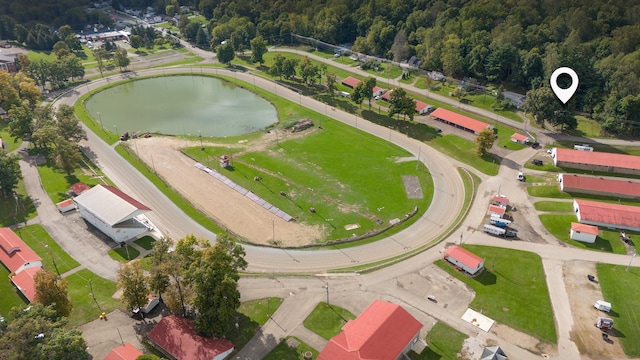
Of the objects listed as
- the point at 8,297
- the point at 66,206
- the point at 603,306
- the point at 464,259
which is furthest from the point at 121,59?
the point at 603,306

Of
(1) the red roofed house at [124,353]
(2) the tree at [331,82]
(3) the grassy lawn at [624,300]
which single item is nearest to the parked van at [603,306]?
(3) the grassy lawn at [624,300]

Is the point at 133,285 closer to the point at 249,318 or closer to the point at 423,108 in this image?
the point at 249,318

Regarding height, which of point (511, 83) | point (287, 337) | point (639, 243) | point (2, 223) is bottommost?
point (2, 223)

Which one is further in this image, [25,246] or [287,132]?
[287,132]

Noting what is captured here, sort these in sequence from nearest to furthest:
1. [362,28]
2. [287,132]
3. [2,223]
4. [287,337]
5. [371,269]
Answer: [287,337], [371,269], [2,223], [287,132], [362,28]

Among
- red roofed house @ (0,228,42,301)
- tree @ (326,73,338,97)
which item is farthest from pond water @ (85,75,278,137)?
red roofed house @ (0,228,42,301)

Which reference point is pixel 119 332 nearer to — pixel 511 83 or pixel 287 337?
pixel 287 337

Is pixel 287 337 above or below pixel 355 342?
below

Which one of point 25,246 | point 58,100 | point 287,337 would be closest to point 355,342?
point 287,337
